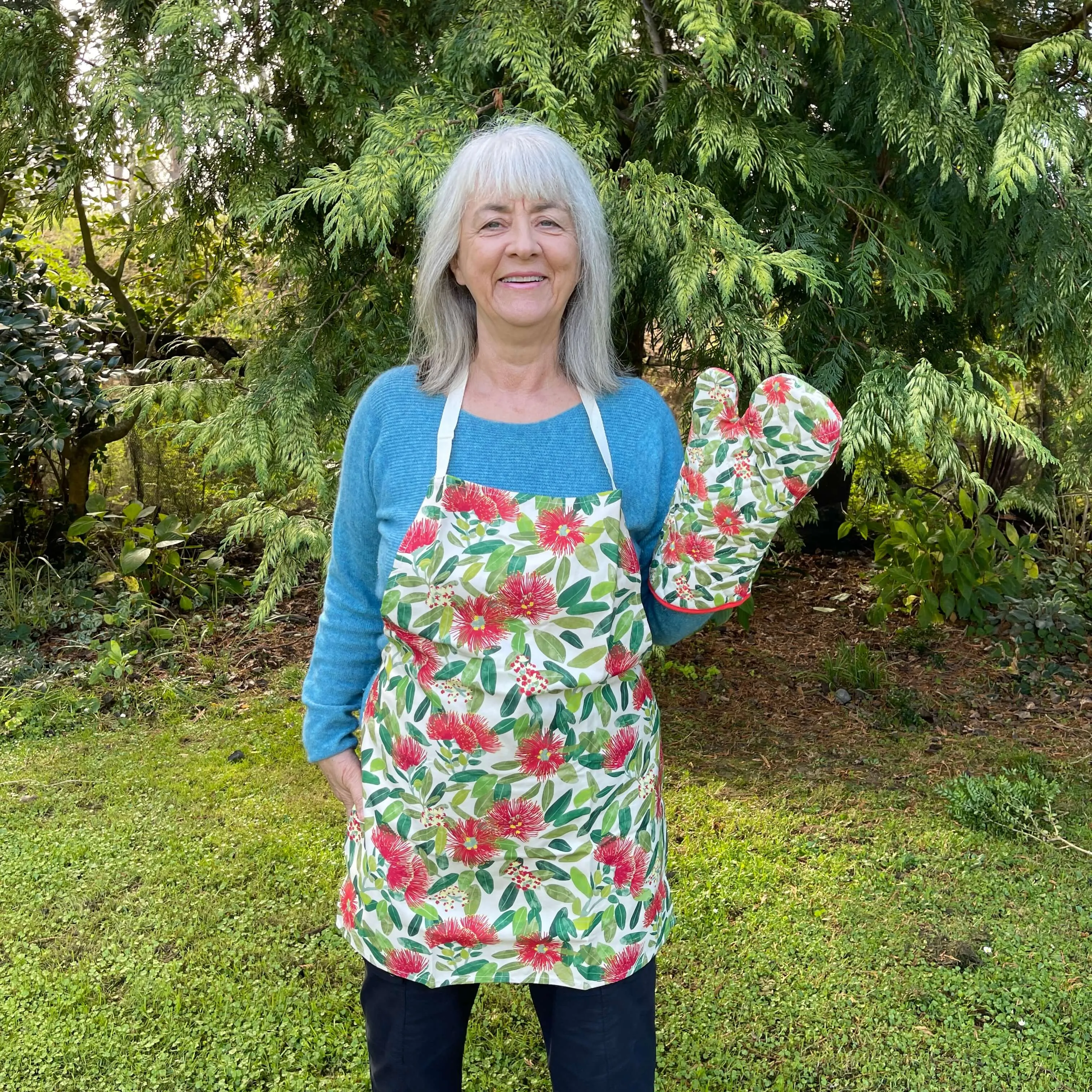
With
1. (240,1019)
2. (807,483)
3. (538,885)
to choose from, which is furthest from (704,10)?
(240,1019)

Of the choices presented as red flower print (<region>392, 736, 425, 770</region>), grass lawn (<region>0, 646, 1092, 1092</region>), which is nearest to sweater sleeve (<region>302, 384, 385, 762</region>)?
red flower print (<region>392, 736, 425, 770</region>)

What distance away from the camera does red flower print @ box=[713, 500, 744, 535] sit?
1428 millimetres

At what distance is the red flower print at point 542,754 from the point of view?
1495mm

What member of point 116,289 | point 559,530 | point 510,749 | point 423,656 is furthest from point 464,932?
point 116,289

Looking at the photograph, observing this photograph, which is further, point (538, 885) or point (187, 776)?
point (187, 776)

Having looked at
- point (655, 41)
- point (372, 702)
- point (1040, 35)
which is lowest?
point (372, 702)

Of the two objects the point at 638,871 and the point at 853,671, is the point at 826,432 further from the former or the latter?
the point at 853,671

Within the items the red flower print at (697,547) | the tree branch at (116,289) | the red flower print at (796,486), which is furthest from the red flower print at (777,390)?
the tree branch at (116,289)

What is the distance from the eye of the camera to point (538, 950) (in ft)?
5.13

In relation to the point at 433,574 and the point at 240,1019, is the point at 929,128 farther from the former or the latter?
the point at 240,1019

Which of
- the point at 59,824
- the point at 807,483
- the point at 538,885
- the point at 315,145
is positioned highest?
the point at 315,145

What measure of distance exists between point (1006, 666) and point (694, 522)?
3.55 meters

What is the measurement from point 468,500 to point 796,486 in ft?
1.60

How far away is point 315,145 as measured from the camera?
319 centimetres
